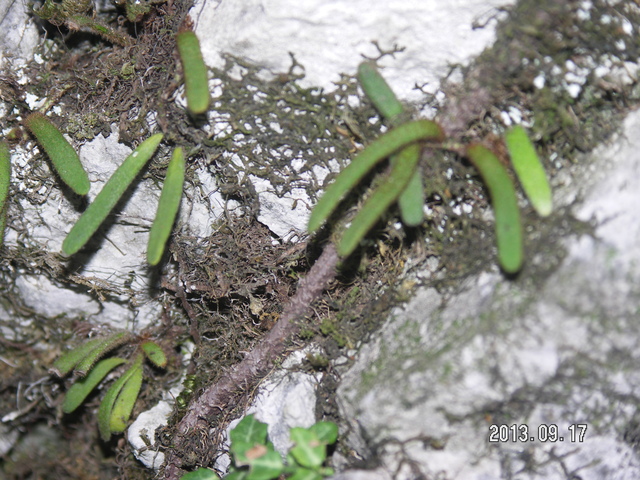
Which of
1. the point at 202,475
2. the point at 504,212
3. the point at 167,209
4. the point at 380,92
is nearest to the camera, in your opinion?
the point at 504,212

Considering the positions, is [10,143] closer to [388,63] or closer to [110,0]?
[110,0]

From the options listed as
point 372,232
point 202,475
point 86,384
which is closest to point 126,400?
point 86,384

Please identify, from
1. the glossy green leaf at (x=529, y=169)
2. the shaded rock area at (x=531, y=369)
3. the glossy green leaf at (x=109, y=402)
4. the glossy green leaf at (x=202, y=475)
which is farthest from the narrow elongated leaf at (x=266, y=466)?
the glossy green leaf at (x=529, y=169)

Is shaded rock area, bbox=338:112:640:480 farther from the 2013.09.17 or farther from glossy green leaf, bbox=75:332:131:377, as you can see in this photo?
glossy green leaf, bbox=75:332:131:377

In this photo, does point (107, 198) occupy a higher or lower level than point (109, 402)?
higher

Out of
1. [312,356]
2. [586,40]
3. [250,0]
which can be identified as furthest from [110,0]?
[586,40]

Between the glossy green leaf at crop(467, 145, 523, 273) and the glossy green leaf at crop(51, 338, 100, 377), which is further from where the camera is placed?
the glossy green leaf at crop(51, 338, 100, 377)

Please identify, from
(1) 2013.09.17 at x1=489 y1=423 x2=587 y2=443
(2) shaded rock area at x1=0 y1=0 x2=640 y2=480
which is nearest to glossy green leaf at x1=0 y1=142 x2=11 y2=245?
(2) shaded rock area at x1=0 y1=0 x2=640 y2=480

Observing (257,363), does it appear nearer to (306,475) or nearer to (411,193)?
(306,475)
